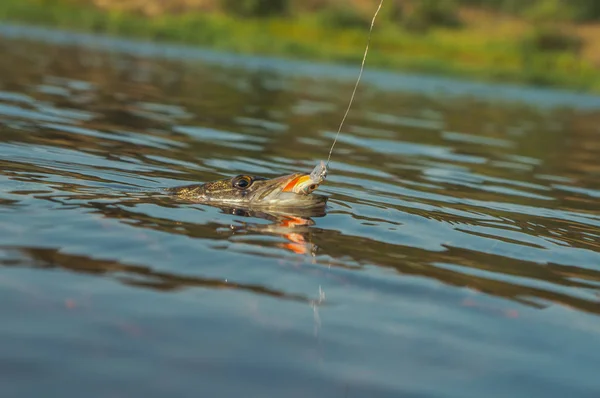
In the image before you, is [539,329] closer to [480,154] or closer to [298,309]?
[298,309]

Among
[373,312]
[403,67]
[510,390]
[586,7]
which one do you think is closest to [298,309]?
[373,312]

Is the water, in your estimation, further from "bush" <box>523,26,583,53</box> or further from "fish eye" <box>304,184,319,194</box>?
"bush" <box>523,26,583,53</box>

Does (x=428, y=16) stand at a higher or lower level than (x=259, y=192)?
higher

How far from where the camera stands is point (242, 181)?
371 inches

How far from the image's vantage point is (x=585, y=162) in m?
18.7

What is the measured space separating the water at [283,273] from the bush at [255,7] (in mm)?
48745

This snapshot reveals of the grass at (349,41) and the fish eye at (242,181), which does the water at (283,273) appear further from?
the grass at (349,41)

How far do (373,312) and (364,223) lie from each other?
10.0 ft

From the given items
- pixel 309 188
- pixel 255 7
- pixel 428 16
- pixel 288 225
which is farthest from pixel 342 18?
pixel 288 225

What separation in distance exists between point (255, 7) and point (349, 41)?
28.0 ft

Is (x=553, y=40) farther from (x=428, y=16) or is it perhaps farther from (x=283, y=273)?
(x=283, y=273)

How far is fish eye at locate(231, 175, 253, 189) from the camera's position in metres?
9.43

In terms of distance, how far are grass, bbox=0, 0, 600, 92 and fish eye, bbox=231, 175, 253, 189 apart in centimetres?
4127

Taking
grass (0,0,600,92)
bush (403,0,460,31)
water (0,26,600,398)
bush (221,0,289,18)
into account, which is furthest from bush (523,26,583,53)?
water (0,26,600,398)
